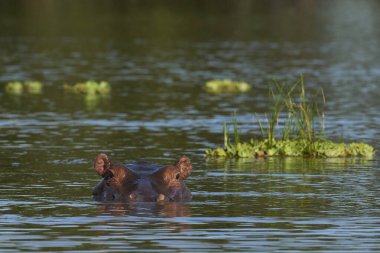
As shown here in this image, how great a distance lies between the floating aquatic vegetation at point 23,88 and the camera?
37797mm

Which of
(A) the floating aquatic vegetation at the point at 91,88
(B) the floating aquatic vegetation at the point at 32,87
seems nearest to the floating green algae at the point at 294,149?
(A) the floating aquatic vegetation at the point at 91,88

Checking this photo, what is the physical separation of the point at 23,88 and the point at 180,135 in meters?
12.4

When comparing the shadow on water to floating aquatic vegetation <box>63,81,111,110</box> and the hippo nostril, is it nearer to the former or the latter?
the hippo nostril

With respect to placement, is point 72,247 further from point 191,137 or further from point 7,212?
point 191,137

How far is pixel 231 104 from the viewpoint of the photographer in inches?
1355

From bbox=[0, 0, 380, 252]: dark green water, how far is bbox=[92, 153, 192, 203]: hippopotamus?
174 millimetres

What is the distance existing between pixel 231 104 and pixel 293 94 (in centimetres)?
304

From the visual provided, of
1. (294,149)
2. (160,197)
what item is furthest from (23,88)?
(160,197)

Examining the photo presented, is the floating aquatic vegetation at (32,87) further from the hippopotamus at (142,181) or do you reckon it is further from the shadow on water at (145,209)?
the shadow on water at (145,209)

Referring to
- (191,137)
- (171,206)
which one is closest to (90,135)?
(191,137)

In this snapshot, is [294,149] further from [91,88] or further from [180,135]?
[91,88]

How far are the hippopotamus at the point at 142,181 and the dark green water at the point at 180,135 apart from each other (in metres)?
0.17

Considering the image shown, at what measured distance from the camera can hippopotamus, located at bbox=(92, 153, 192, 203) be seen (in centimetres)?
1700

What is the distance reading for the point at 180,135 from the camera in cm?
2728
